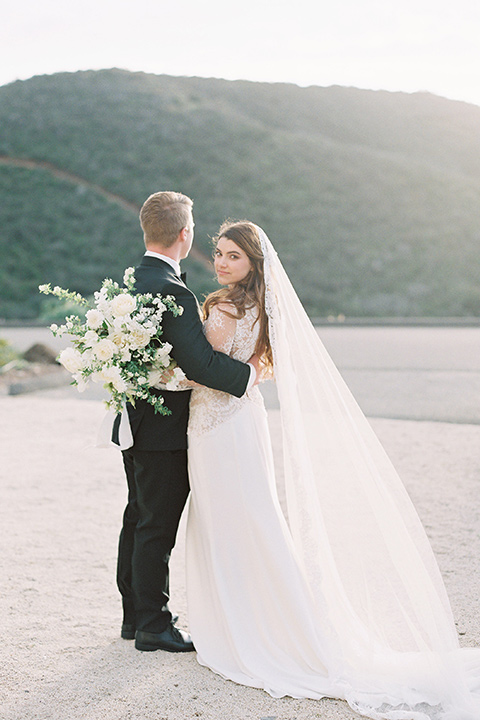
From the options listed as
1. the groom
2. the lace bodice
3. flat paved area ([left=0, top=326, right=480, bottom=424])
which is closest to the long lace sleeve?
the lace bodice

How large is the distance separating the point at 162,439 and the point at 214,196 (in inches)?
1600

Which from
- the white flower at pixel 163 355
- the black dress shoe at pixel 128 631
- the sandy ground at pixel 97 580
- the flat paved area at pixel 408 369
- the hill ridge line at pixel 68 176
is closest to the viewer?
the sandy ground at pixel 97 580

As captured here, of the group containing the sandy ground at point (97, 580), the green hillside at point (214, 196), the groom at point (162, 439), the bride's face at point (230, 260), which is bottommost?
the sandy ground at point (97, 580)

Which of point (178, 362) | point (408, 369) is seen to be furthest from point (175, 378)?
point (408, 369)

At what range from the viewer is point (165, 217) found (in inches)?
124

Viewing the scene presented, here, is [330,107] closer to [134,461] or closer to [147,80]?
[147,80]

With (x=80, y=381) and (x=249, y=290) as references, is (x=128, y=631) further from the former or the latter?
(x=249, y=290)

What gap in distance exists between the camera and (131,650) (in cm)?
341

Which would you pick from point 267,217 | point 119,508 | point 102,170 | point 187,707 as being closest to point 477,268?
point 267,217

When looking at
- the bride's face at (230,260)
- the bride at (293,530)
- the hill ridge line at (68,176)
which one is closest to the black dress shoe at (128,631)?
the bride at (293,530)

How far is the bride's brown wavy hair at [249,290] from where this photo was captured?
3209 mm

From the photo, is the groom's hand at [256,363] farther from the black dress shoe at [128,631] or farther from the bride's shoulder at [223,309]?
the black dress shoe at [128,631]

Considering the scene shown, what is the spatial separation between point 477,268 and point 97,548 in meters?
35.8

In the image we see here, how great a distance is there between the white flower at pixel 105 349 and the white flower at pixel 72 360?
105 mm
